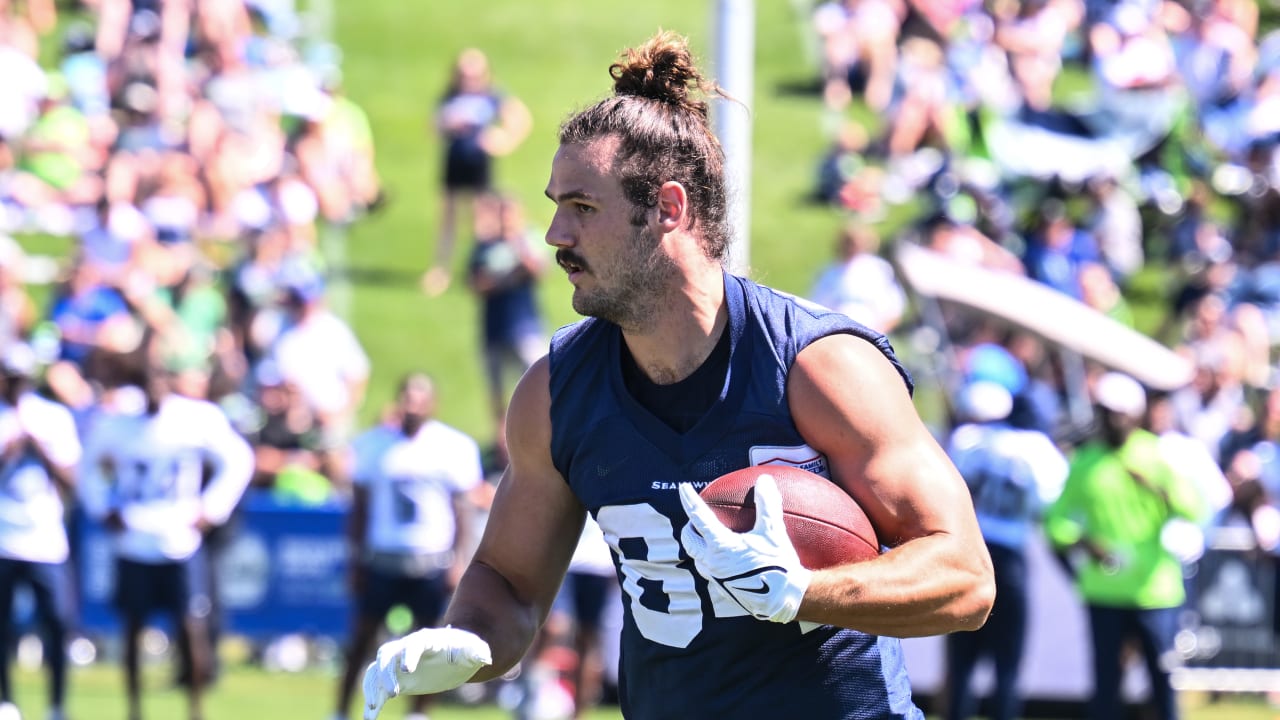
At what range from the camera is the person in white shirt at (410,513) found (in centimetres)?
945

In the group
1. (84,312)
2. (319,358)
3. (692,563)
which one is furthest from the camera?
(319,358)

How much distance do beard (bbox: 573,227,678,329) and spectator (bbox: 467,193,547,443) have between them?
30.4 ft

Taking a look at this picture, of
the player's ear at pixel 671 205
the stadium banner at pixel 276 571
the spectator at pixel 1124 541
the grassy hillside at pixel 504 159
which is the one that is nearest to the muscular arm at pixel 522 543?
the player's ear at pixel 671 205

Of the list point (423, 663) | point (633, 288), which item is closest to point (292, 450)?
point (423, 663)

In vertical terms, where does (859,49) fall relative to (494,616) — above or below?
above

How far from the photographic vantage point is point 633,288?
127 inches

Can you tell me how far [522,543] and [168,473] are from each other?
6.34m

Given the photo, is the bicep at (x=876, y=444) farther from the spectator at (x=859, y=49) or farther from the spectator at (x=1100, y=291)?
the spectator at (x=859, y=49)

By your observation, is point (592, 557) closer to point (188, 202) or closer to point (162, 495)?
point (162, 495)

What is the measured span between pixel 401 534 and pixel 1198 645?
4460 mm

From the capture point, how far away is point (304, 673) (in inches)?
437

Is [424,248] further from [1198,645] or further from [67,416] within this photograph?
[1198,645]

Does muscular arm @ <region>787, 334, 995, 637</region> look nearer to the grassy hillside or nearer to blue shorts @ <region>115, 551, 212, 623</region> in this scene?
blue shorts @ <region>115, 551, 212, 623</region>

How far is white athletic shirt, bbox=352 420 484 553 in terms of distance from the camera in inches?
373
